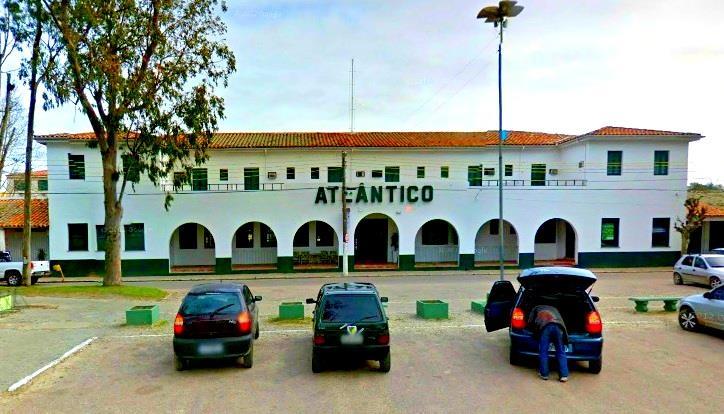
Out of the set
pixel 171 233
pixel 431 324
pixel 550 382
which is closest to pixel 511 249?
pixel 431 324

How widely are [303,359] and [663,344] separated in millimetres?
7788

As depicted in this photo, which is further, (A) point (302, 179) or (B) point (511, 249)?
(B) point (511, 249)

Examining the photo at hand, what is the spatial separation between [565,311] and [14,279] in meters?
24.7

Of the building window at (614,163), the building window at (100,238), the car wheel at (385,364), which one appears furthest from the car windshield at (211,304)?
the building window at (614,163)

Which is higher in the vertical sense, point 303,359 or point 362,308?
point 362,308

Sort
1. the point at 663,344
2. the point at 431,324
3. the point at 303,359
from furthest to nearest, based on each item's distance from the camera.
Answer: the point at 431,324 < the point at 663,344 < the point at 303,359

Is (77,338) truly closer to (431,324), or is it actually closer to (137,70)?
(431,324)

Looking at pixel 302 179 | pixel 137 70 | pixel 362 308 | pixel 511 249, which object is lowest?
pixel 511 249

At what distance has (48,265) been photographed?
902 inches

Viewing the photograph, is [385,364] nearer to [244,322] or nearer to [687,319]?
[244,322]

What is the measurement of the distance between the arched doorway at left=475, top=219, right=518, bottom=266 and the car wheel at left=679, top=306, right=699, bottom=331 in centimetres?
1739

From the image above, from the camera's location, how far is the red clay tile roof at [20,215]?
87.0 ft

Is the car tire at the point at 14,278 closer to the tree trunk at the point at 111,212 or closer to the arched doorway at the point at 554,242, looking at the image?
the tree trunk at the point at 111,212

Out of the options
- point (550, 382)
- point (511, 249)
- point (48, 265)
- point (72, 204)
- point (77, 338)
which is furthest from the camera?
point (511, 249)
